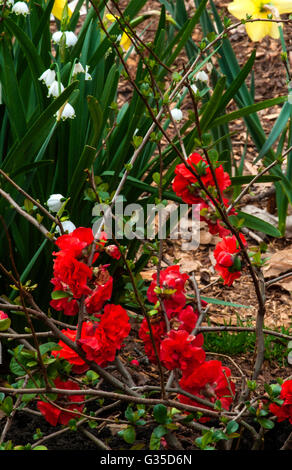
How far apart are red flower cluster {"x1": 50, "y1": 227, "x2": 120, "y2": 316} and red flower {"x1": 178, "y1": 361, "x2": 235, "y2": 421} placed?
0.74 ft

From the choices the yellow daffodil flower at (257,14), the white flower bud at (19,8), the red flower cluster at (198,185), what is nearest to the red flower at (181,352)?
the red flower cluster at (198,185)

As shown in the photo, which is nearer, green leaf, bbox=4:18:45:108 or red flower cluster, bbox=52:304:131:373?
red flower cluster, bbox=52:304:131:373

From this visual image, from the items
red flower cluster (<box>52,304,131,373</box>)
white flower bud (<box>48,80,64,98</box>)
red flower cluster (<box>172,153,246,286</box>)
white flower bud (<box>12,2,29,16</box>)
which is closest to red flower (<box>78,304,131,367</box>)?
red flower cluster (<box>52,304,131,373</box>)

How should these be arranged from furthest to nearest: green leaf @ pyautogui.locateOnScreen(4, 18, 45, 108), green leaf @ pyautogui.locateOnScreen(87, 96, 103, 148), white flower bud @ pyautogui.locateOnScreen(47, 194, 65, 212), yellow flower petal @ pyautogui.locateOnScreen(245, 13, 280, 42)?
yellow flower petal @ pyautogui.locateOnScreen(245, 13, 280, 42)
green leaf @ pyautogui.locateOnScreen(4, 18, 45, 108)
white flower bud @ pyautogui.locateOnScreen(47, 194, 65, 212)
green leaf @ pyautogui.locateOnScreen(87, 96, 103, 148)

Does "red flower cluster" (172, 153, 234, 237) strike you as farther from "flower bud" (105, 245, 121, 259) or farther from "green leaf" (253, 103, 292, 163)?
"green leaf" (253, 103, 292, 163)

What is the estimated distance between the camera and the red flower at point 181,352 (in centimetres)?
109

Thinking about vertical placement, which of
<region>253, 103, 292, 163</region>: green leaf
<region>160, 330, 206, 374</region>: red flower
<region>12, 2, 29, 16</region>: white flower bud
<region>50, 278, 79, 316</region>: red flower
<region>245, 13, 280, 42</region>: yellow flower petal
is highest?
<region>245, 13, 280, 42</region>: yellow flower petal

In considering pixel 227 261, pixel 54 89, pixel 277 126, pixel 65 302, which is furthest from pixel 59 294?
pixel 277 126

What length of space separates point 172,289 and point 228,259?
13cm

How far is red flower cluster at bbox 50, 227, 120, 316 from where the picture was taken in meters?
1.08

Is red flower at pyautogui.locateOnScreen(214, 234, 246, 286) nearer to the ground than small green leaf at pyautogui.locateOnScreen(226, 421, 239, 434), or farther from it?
farther from it

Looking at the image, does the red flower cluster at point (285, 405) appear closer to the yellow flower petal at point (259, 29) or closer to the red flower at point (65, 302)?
the red flower at point (65, 302)

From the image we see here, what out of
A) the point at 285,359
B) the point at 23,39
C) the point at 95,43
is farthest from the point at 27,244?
the point at 285,359

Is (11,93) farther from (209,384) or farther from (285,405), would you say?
(285,405)
